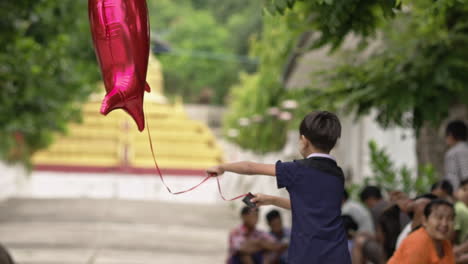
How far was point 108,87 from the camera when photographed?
16.1 feet

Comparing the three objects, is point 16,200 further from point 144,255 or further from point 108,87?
point 108,87

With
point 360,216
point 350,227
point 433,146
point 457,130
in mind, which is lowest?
point 360,216

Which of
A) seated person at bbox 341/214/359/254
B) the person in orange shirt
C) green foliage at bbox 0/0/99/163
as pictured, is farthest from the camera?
green foliage at bbox 0/0/99/163

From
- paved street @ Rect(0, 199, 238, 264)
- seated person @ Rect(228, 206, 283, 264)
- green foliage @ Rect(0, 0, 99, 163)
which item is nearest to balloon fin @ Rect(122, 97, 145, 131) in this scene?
seated person @ Rect(228, 206, 283, 264)

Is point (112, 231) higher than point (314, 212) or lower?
lower

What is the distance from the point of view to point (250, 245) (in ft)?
32.1

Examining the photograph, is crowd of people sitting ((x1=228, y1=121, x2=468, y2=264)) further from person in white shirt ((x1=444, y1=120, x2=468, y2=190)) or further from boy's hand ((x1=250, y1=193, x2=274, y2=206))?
boy's hand ((x1=250, y1=193, x2=274, y2=206))

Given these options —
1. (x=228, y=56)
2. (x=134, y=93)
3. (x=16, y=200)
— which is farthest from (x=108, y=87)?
(x=228, y=56)

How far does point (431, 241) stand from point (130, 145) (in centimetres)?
3839

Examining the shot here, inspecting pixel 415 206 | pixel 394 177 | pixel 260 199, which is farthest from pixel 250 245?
pixel 260 199

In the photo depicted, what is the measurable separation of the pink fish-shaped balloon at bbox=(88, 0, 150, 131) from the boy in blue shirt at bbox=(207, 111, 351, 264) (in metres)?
0.57

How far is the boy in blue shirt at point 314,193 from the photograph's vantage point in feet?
15.2

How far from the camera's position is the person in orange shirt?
5.62 metres

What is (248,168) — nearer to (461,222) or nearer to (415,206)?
(415,206)
